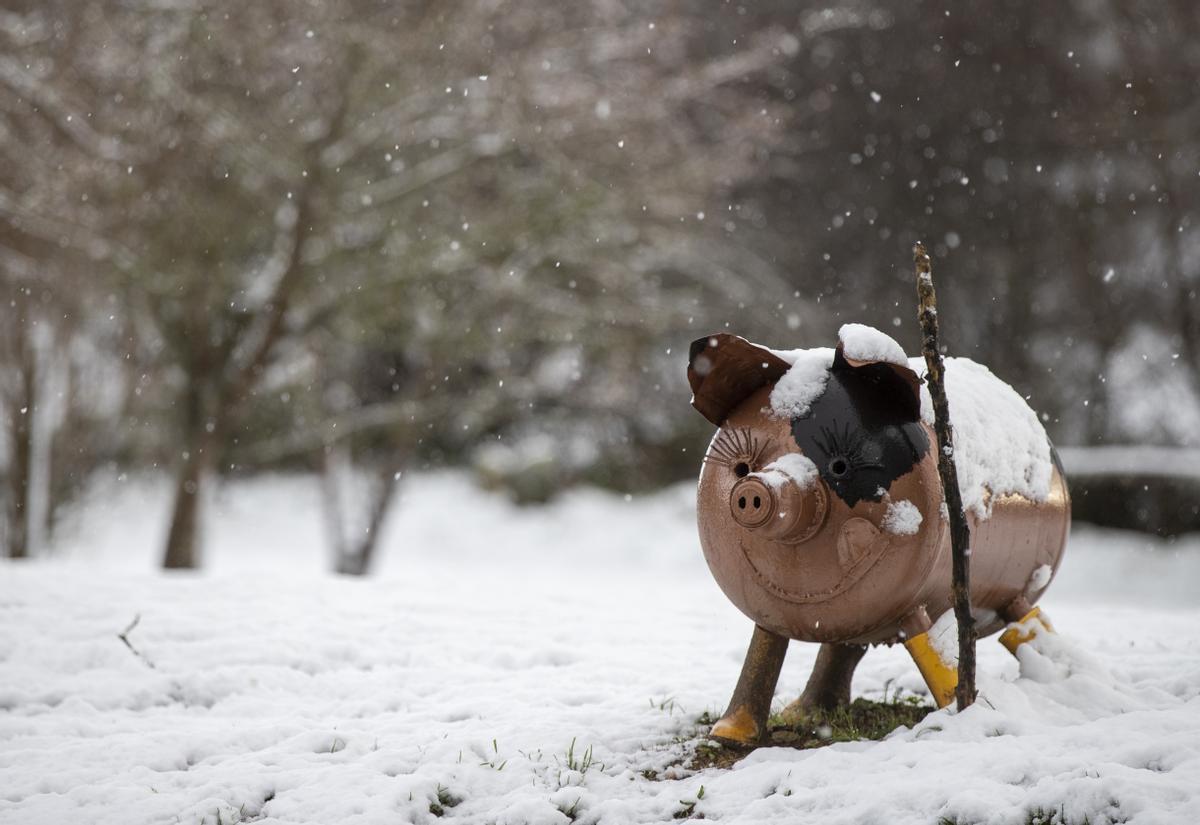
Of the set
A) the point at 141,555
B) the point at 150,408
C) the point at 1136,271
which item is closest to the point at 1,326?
the point at 150,408

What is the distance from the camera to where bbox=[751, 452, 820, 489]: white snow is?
303cm

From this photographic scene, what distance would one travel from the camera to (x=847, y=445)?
312cm

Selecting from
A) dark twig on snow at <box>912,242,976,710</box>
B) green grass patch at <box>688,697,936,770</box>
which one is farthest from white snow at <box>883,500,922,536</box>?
green grass patch at <box>688,697,936,770</box>

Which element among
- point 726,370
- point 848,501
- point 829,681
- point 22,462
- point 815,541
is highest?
point 726,370

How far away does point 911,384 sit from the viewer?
10.4 feet

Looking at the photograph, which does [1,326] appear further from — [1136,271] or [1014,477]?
[1136,271]

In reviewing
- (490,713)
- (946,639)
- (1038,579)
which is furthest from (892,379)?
(490,713)

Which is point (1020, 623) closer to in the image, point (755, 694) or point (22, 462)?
point (755, 694)

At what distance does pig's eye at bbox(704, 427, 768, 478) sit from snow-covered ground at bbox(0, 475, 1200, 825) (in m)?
0.89

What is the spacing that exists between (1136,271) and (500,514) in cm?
840

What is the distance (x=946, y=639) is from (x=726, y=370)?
1.09 meters

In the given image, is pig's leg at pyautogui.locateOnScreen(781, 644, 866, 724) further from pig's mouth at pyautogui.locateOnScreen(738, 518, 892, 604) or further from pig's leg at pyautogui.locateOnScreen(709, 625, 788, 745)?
pig's mouth at pyautogui.locateOnScreen(738, 518, 892, 604)

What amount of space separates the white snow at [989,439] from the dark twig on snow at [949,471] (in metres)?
0.17

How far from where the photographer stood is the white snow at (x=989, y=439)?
3.28 m
